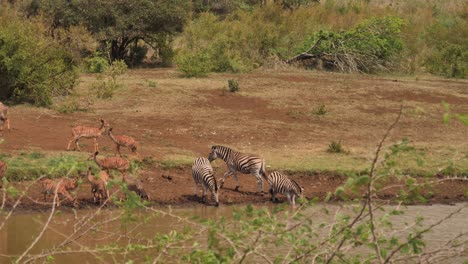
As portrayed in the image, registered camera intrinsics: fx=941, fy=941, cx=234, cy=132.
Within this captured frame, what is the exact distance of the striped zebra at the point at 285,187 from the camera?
14.1m

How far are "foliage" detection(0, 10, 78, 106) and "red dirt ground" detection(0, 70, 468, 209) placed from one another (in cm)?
64

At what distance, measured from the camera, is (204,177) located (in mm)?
14281

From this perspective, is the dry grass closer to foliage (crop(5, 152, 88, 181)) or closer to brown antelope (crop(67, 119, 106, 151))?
brown antelope (crop(67, 119, 106, 151))

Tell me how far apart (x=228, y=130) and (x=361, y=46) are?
11.9 metres

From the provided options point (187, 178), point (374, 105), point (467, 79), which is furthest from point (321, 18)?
point (187, 178)

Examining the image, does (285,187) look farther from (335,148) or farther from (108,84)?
(108,84)

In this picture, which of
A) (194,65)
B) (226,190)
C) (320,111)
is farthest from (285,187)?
(194,65)

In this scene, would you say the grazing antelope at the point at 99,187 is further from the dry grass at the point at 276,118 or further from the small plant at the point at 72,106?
the small plant at the point at 72,106

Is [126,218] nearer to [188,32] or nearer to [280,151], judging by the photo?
[280,151]

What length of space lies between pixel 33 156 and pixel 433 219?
6414 millimetres

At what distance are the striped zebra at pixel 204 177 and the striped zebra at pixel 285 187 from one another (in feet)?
2.87

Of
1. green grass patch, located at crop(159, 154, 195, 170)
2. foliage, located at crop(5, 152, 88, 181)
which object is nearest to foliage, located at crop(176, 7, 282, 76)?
green grass patch, located at crop(159, 154, 195, 170)

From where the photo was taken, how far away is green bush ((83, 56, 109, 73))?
1038 inches

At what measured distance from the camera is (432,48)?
3306 centimetres
